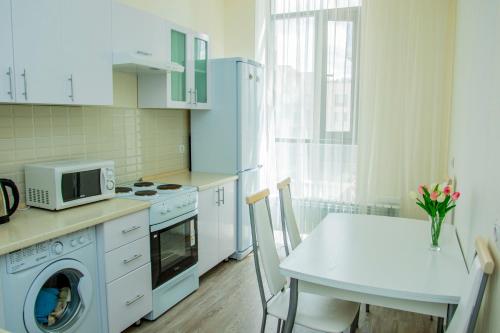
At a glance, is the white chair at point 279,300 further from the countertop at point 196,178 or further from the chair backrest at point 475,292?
the countertop at point 196,178

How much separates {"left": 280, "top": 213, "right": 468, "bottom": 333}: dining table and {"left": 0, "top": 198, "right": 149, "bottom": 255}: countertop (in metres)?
1.10

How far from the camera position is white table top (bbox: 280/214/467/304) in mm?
1558

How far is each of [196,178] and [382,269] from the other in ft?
6.88

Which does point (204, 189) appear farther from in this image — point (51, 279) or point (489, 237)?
point (489, 237)

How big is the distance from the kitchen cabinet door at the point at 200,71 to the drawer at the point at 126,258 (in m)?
1.44

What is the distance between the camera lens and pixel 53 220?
209cm

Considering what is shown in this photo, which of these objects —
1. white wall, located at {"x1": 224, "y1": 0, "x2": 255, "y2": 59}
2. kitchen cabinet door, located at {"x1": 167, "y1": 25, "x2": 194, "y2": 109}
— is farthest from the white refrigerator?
white wall, located at {"x1": 224, "y1": 0, "x2": 255, "y2": 59}

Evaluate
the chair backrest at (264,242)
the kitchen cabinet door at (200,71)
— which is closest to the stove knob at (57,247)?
the chair backrest at (264,242)

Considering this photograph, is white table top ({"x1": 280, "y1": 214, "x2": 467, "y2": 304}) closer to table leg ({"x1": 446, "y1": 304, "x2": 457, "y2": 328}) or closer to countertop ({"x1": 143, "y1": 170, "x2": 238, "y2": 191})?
table leg ({"x1": 446, "y1": 304, "x2": 457, "y2": 328})

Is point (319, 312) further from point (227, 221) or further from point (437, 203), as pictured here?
point (227, 221)

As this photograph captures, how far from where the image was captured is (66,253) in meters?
2.04

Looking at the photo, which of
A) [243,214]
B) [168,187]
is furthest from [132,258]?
[243,214]

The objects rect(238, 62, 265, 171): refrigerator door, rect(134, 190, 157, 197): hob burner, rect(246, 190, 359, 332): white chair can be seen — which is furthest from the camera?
rect(238, 62, 265, 171): refrigerator door

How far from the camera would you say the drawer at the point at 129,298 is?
2.32 meters
